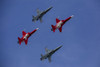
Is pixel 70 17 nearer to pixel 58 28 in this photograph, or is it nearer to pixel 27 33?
pixel 58 28

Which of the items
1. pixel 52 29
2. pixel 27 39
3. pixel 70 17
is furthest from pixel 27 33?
pixel 70 17

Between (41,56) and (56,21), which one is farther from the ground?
(56,21)

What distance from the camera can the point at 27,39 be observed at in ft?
639

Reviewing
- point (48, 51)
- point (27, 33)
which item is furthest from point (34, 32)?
point (48, 51)

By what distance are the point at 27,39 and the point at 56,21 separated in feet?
85.3

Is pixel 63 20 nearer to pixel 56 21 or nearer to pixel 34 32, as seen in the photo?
pixel 56 21

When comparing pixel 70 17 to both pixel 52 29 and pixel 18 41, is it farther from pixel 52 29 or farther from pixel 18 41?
pixel 18 41

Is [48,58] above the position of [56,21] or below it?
below

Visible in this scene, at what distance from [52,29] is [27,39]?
803 inches

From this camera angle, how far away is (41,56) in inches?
7653

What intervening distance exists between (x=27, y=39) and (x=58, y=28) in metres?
24.8

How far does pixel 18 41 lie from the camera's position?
19625cm

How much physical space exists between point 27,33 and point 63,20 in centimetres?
2906

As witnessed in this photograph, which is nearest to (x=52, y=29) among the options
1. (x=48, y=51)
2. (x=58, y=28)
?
(x=58, y=28)
